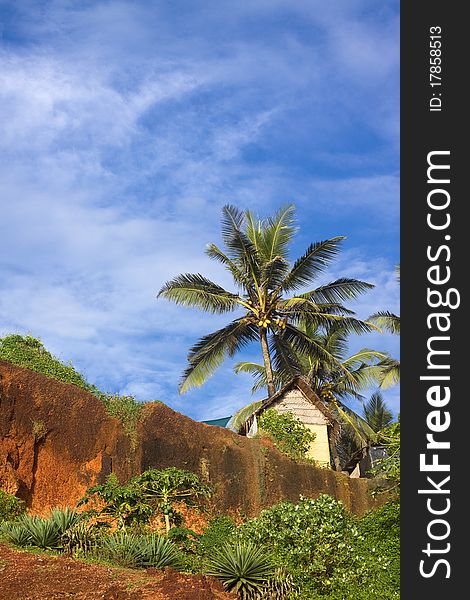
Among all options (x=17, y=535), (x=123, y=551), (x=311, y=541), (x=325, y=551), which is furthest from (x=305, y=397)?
(x=17, y=535)

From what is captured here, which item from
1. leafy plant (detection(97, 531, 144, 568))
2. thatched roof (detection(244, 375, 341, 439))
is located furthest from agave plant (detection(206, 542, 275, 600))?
thatched roof (detection(244, 375, 341, 439))

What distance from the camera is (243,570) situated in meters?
12.3

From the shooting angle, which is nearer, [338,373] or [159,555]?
[159,555]

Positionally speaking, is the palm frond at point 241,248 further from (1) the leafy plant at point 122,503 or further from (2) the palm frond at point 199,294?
(1) the leafy plant at point 122,503

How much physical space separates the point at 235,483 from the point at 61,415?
5.84 meters

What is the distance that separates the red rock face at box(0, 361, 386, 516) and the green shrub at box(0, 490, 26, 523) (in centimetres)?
48

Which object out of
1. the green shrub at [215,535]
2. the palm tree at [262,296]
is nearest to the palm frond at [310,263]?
the palm tree at [262,296]

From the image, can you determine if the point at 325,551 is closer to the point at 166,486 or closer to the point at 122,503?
the point at 122,503

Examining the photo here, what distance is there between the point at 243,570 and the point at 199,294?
57.1 feet

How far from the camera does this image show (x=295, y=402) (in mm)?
29594

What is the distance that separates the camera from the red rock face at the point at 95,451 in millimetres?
15781

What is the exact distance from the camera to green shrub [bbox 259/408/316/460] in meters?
26.2

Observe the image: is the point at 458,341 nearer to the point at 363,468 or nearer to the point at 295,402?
the point at 295,402

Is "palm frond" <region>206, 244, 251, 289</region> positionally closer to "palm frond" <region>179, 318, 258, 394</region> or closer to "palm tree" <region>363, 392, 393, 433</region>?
"palm frond" <region>179, 318, 258, 394</region>
